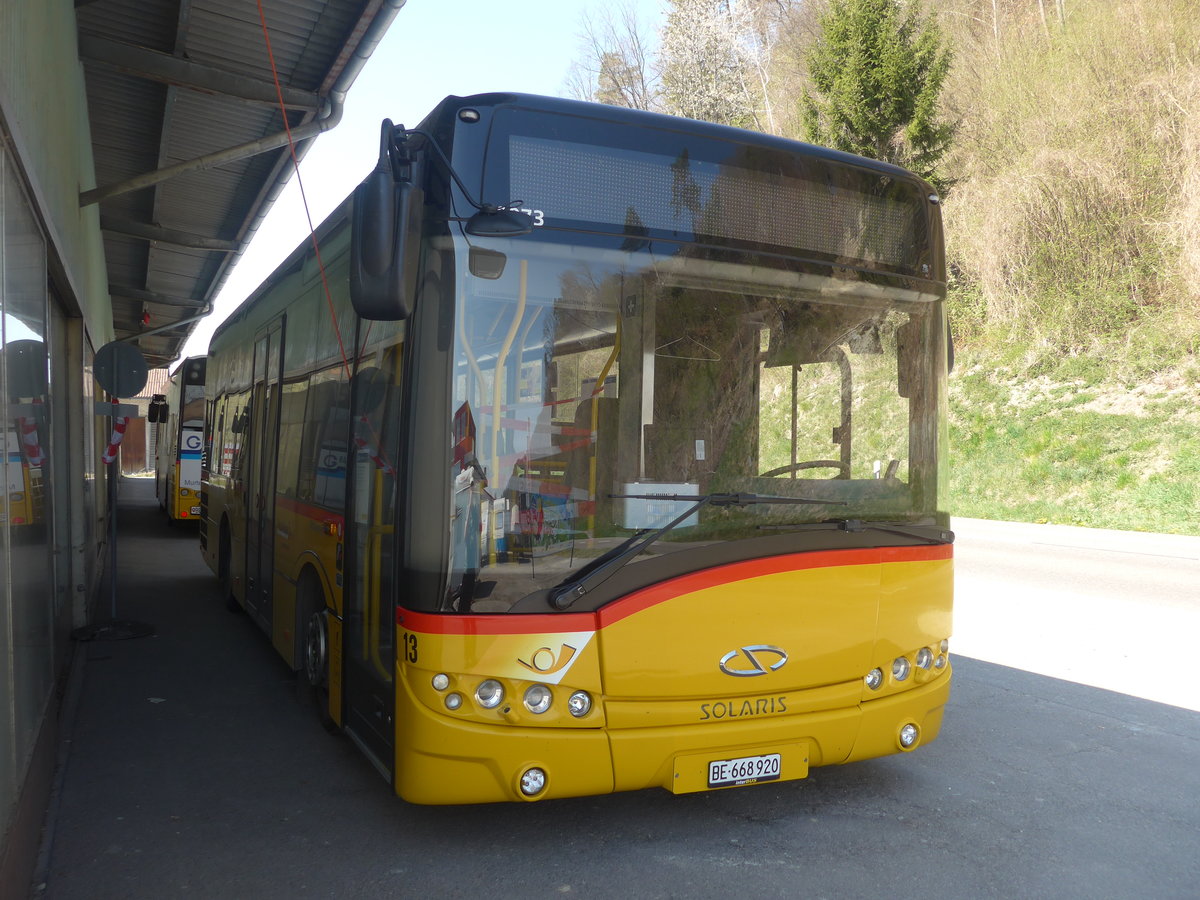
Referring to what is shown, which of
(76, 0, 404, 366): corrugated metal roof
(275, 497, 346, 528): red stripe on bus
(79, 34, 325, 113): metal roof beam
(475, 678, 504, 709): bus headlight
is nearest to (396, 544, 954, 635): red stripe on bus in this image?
(475, 678, 504, 709): bus headlight

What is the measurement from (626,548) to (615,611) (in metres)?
0.24

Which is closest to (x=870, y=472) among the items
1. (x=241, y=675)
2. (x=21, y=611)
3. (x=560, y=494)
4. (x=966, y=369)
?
(x=560, y=494)

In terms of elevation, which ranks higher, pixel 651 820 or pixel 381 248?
pixel 381 248

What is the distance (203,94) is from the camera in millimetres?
10477

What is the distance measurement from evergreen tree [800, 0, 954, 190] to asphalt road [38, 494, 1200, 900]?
2335cm

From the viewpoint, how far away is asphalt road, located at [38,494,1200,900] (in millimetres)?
3898

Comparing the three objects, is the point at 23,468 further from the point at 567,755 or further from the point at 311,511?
the point at 567,755

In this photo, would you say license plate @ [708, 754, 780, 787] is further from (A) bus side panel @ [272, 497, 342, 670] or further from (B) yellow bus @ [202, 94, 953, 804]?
(A) bus side panel @ [272, 497, 342, 670]

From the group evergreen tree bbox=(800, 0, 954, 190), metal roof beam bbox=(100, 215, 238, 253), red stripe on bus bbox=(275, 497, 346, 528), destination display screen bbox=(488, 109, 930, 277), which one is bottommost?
red stripe on bus bbox=(275, 497, 346, 528)

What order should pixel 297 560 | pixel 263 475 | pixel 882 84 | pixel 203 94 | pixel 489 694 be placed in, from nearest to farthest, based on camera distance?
pixel 489 694 < pixel 297 560 < pixel 263 475 < pixel 203 94 < pixel 882 84

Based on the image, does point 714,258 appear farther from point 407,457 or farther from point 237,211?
point 237,211

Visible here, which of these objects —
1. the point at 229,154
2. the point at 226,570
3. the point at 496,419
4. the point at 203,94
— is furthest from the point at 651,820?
the point at 203,94

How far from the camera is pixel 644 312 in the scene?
164 inches

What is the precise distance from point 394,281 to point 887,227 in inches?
90.8
